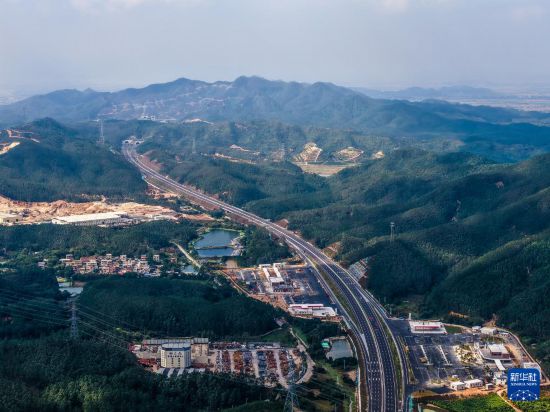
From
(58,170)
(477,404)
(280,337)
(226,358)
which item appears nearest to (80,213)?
(58,170)

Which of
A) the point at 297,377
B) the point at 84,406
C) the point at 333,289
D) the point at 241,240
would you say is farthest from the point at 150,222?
the point at 84,406

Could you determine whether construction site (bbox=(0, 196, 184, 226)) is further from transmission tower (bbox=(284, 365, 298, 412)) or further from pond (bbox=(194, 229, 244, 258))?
transmission tower (bbox=(284, 365, 298, 412))

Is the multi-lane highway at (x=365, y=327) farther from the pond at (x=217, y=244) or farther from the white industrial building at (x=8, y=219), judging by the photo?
the white industrial building at (x=8, y=219)

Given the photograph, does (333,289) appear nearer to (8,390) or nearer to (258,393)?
(258,393)

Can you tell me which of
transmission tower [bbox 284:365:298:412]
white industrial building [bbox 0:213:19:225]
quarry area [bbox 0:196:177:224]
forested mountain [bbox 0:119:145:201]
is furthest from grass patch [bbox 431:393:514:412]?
forested mountain [bbox 0:119:145:201]

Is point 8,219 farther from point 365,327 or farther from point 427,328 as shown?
point 427,328

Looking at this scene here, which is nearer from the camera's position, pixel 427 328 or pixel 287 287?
pixel 427 328
